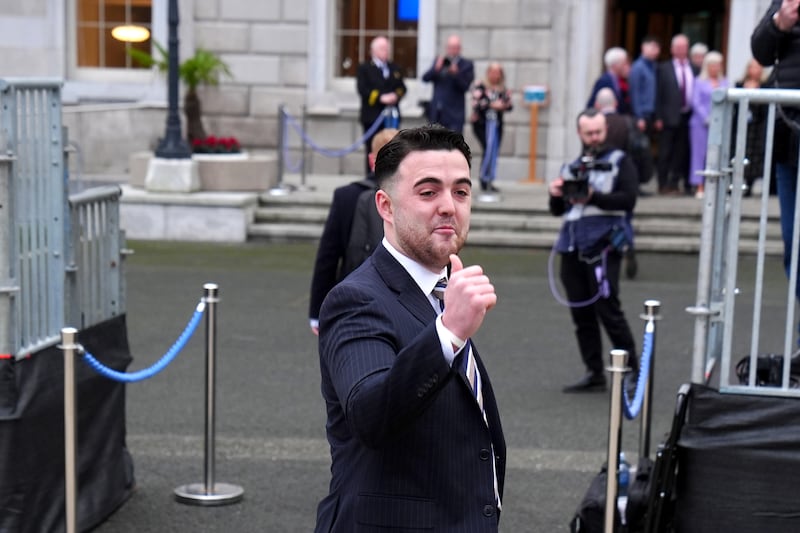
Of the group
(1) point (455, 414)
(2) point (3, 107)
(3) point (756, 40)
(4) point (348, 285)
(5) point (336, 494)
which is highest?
(3) point (756, 40)

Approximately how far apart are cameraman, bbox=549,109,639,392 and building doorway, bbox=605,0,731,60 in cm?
1296

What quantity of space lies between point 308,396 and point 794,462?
4.24 meters

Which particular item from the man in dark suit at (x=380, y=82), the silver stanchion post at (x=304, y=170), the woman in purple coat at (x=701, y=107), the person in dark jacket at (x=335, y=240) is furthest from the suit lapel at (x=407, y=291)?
the woman in purple coat at (x=701, y=107)

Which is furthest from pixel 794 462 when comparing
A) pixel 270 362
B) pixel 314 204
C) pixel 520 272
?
pixel 314 204

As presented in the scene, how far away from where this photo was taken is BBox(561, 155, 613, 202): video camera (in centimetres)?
882

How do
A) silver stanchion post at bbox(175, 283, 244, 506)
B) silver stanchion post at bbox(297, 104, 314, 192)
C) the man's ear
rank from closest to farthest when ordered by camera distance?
the man's ear → silver stanchion post at bbox(175, 283, 244, 506) → silver stanchion post at bbox(297, 104, 314, 192)

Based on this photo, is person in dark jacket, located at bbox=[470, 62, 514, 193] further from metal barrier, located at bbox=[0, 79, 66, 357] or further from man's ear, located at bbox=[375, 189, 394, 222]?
man's ear, located at bbox=[375, 189, 394, 222]

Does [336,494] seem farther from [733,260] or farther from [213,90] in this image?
[213,90]

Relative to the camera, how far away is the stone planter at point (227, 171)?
16812 mm

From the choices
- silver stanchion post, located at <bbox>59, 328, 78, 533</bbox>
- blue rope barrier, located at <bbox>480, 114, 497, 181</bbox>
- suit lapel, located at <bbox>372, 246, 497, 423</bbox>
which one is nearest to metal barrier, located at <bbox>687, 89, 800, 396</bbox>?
suit lapel, located at <bbox>372, 246, 497, 423</bbox>

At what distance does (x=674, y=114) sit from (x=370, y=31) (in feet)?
16.8

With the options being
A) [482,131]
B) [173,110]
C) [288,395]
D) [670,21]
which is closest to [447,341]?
[288,395]

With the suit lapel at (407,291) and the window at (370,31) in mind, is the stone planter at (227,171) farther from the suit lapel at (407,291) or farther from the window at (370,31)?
the suit lapel at (407,291)

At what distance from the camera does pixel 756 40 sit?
6.29m
